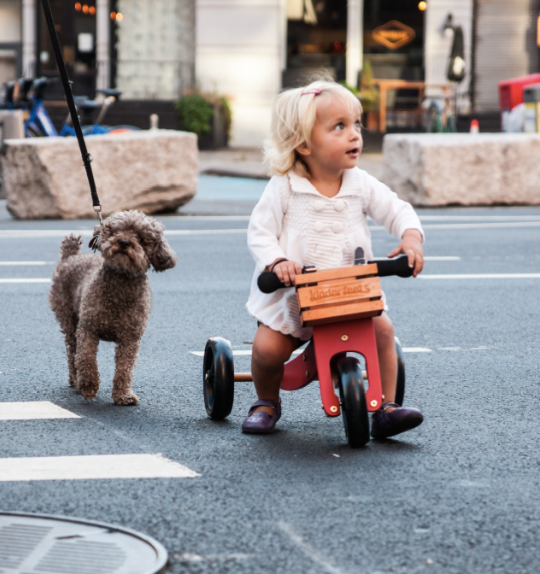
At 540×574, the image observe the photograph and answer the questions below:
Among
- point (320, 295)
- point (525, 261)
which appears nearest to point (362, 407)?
point (320, 295)

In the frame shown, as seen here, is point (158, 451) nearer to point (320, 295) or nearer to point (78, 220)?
point (320, 295)

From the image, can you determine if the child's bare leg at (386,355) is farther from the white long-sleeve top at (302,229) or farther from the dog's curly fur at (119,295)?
the dog's curly fur at (119,295)

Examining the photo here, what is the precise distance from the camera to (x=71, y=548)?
2826 millimetres

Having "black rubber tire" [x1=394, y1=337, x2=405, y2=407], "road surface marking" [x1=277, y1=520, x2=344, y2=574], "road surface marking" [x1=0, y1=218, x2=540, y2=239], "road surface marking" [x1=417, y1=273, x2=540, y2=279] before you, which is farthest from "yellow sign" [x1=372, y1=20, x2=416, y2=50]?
"road surface marking" [x1=277, y1=520, x2=344, y2=574]

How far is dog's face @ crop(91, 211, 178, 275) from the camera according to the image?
4176mm

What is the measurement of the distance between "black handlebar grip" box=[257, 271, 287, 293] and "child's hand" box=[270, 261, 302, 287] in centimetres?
3

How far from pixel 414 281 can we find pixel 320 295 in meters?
4.61

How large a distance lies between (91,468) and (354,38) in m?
24.0

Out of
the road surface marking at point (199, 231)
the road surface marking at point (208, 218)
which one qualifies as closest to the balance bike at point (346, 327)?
the road surface marking at point (199, 231)

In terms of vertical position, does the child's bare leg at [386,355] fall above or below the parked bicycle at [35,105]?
below

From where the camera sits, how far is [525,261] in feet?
29.7

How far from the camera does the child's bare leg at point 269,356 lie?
388 centimetres

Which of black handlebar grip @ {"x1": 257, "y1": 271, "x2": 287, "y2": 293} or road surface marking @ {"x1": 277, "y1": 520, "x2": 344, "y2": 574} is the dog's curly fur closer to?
black handlebar grip @ {"x1": 257, "y1": 271, "x2": 287, "y2": 293}

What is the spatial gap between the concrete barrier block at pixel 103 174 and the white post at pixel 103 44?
1395 centimetres
